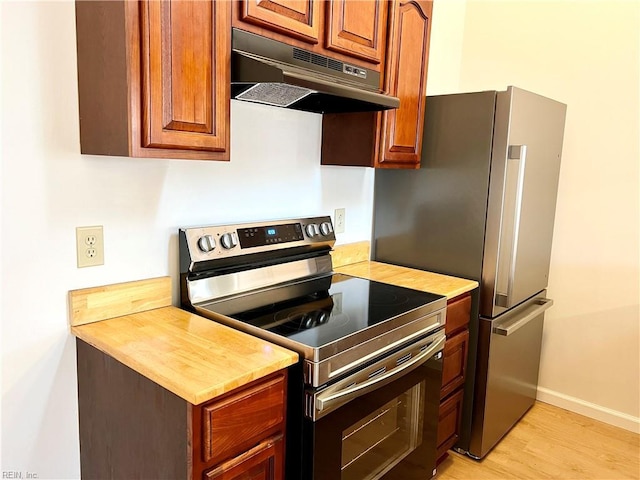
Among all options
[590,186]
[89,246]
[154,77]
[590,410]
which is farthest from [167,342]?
[590,410]

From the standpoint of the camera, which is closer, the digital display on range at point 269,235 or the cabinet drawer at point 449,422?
the digital display on range at point 269,235

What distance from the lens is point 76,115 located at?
141 centimetres

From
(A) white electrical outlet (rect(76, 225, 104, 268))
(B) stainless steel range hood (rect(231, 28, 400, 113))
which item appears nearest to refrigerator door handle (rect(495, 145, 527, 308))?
(B) stainless steel range hood (rect(231, 28, 400, 113))

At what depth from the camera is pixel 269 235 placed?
1896 millimetres

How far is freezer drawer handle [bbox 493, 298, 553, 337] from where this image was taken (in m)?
2.17

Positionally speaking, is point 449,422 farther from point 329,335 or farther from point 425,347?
point 329,335

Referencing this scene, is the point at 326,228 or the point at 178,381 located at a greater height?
the point at 326,228

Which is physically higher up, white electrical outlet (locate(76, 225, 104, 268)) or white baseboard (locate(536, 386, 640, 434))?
white electrical outlet (locate(76, 225, 104, 268))

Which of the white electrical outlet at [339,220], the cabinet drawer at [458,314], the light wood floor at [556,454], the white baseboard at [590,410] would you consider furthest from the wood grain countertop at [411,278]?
the white baseboard at [590,410]

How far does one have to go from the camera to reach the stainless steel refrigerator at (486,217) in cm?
209

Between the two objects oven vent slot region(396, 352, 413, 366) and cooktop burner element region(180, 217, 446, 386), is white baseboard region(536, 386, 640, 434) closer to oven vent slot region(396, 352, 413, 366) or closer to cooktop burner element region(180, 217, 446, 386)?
cooktop burner element region(180, 217, 446, 386)

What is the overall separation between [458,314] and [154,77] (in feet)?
4.92

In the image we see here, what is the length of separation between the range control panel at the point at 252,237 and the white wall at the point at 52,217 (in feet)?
0.29

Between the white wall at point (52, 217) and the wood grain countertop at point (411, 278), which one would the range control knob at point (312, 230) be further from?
the white wall at point (52, 217)
